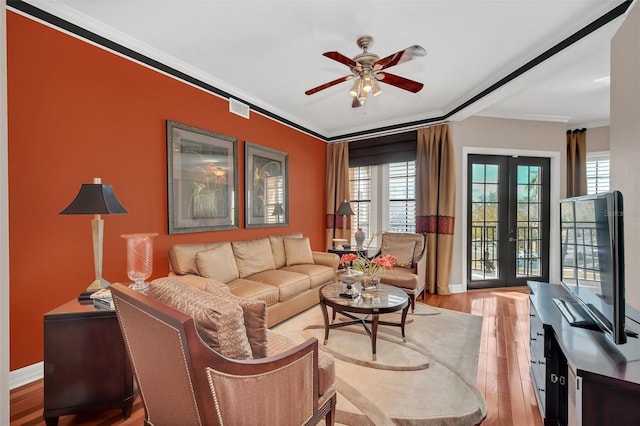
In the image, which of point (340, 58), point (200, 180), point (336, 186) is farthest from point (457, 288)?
point (200, 180)

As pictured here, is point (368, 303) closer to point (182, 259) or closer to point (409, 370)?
point (409, 370)

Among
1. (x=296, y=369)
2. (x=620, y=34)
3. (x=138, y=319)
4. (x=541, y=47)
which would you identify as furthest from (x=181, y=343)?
(x=541, y=47)

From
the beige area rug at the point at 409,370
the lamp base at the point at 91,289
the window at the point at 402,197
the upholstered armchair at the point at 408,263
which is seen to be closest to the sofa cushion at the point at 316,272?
the beige area rug at the point at 409,370

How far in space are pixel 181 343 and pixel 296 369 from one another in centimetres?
56

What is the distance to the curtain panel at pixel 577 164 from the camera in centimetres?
471

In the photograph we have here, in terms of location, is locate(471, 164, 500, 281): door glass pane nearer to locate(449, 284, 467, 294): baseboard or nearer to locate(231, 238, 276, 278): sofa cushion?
locate(449, 284, 467, 294): baseboard

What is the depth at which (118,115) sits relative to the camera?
8.44 feet

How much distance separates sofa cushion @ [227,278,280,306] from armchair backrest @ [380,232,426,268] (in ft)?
6.30

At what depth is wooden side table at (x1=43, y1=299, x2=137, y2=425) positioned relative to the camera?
5.29 ft

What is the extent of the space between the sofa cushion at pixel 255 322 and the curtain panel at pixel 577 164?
5.74m

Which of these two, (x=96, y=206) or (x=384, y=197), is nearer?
(x=96, y=206)

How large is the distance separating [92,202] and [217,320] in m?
1.45

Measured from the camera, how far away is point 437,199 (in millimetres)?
4492

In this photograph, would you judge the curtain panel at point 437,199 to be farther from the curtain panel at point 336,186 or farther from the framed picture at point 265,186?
the framed picture at point 265,186
